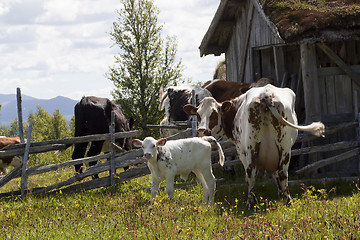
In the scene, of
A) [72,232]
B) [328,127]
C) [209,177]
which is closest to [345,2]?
[328,127]

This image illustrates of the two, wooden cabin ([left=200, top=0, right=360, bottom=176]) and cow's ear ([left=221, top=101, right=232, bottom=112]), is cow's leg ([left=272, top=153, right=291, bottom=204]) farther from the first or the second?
wooden cabin ([left=200, top=0, right=360, bottom=176])

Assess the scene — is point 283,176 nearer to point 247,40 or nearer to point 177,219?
point 177,219

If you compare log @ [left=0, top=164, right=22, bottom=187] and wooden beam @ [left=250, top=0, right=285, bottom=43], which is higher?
wooden beam @ [left=250, top=0, right=285, bottom=43]

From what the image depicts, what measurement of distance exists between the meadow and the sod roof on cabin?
337 centimetres

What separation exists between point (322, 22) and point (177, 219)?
608 centimetres

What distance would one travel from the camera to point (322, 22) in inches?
414

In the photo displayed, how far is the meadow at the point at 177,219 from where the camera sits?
18.6 ft

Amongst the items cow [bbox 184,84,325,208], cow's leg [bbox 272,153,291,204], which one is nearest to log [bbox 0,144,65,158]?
cow [bbox 184,84,325,208]

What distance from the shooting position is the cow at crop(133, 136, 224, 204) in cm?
834

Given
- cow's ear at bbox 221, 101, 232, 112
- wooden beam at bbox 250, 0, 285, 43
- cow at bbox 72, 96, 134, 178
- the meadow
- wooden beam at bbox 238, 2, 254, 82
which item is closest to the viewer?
the meadow

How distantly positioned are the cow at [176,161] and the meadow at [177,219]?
38 cm

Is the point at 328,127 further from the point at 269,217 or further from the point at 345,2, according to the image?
the point at 269,217

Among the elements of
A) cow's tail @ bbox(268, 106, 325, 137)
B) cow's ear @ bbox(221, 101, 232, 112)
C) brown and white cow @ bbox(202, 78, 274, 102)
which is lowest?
cow's tail @ bbox(268, 106, 325, 137)

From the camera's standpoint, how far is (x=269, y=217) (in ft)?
22.1
